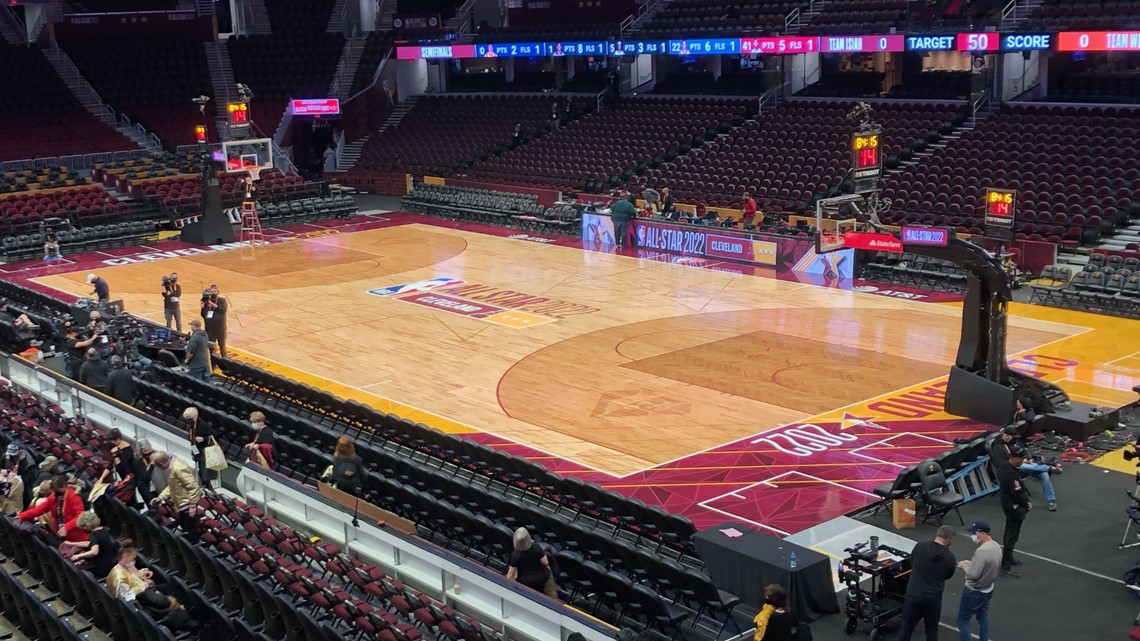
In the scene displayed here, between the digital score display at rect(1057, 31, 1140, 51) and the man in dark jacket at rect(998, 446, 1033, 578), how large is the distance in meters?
21.2

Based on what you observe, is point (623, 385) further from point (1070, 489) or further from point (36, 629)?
point (36, 629)

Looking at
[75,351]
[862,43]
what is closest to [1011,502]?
[75,351]

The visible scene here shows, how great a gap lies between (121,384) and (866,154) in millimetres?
13880

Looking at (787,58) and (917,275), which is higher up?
(787,58)

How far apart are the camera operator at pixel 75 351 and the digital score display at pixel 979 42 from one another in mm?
24544

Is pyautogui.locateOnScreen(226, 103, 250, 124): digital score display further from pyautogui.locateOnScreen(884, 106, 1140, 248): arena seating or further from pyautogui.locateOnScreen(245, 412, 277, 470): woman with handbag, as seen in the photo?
pyautogui.locateOnScreen(245, 412, 277, 470): woman with handbag

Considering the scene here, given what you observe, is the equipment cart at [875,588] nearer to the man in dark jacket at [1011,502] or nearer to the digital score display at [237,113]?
the man in dark jacket at [1011,502]

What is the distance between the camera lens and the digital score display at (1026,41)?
32.1 meters

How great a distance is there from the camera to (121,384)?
62.0ft

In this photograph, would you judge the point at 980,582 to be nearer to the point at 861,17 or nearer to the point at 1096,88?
the point at 1096,88

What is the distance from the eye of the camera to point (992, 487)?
16.0 metres

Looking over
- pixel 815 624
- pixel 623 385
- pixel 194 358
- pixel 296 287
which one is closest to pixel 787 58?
pixel 296 287

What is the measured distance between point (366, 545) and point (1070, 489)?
9136 mm

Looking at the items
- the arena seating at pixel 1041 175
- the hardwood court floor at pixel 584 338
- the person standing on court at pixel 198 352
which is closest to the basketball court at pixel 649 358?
the hardwood court floor at pixel 584 338
